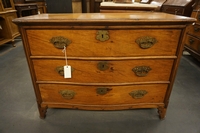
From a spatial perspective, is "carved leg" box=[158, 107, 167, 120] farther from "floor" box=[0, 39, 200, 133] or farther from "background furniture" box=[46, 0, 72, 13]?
"background furniture" box=[46, 0, 72, 13]

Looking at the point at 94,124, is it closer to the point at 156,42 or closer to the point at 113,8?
the point at 156,42

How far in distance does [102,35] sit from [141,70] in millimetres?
423

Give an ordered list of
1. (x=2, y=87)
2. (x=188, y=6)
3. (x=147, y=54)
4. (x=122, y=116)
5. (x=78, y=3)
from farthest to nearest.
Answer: (x=78, y=3) < (x=188, y=6) < (x=2, y=87) < (x=122, y=116) < (x=147, y=54)

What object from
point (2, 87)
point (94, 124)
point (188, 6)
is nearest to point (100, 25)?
point (94, 124)

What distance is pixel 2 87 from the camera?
1781 mm

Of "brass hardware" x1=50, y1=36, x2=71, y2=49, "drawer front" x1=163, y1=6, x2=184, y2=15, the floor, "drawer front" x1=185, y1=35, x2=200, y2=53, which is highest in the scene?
"drawer front" x1=163, y1=6, x2=184, y2=15

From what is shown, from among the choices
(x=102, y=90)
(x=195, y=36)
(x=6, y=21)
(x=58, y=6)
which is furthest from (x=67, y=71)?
(x=6, y=21)

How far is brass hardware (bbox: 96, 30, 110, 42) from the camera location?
928mm

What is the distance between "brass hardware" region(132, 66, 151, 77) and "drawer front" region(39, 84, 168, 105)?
0.13 metres

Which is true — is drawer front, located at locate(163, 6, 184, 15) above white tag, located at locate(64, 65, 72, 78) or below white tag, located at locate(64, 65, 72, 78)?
above

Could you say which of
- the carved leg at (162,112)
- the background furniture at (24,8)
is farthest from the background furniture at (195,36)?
the background furniture at (24,8)

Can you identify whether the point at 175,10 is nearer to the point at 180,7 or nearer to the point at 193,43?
the point at 180,7

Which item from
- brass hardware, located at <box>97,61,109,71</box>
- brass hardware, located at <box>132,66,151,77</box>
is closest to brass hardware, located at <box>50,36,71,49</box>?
brass hardware, located at <box>97,61,109,71</box>

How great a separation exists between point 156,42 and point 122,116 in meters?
0.80
